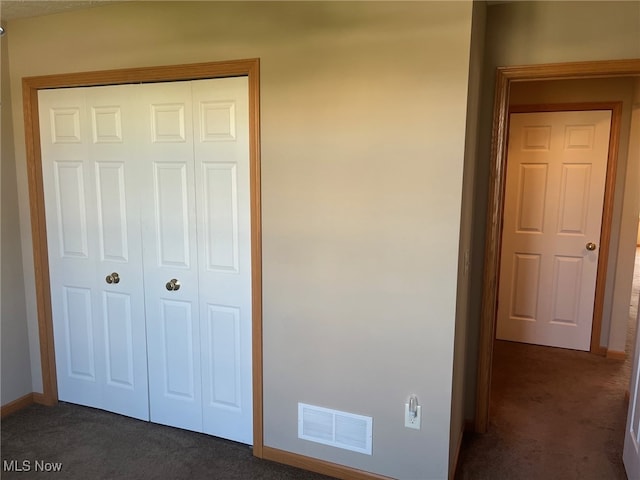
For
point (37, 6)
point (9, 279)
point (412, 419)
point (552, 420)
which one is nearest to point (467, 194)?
point (412, 419)

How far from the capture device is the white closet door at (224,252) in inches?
94.1

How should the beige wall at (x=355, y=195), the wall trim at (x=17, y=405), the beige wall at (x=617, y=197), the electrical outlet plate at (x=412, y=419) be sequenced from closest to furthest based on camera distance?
1. the beige wall at (x=355, y=195)
2. the electrical outlet plate at (x=412, y=419)
3. the wall trim at (x=17, y=405)
4. the beige wall at (x=617, y=197)

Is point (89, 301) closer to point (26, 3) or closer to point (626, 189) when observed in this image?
point (26, 3)

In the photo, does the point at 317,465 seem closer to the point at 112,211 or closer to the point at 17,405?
the point at 112,211

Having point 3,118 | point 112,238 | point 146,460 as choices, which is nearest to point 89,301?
point 112,238

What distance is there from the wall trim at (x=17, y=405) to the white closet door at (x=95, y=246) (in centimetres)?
29

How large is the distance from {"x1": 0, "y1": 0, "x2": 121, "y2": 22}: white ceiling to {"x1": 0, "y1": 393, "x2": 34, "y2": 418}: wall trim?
2397 millimetres

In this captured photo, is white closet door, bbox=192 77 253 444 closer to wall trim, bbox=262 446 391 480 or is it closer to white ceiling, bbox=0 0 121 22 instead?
wall trim, bbox=262 446 391 480

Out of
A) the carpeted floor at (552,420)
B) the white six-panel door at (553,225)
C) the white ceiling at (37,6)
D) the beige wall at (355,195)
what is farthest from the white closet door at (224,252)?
the white six-panel door at (553,225)

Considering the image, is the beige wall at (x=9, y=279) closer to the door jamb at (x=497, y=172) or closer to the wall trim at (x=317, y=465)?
the wall trim at (x=317, y=465)

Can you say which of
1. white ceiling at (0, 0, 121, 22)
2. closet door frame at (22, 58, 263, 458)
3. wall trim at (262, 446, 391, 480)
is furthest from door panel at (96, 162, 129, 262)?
wall trim at (262, 446, 391, 480)

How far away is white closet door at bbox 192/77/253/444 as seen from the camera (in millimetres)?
2391

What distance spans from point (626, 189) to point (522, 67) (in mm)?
1944

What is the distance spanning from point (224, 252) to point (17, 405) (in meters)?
1.85
